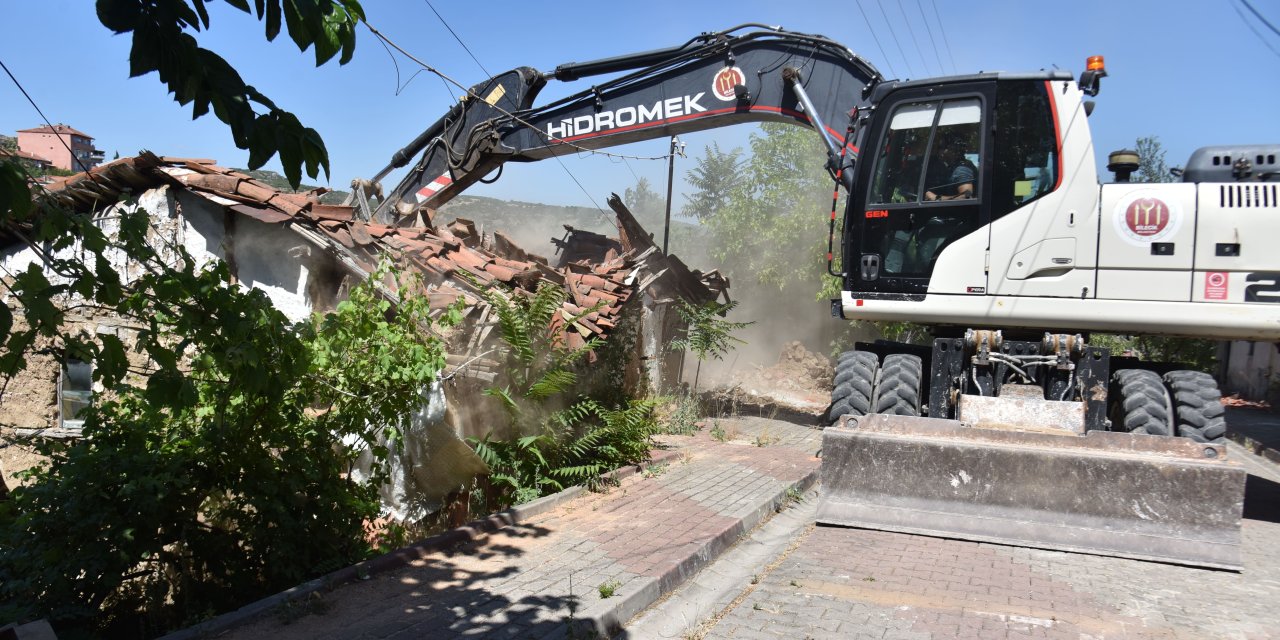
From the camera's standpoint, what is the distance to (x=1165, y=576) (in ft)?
19.1

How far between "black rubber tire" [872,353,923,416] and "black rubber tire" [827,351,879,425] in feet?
0.37

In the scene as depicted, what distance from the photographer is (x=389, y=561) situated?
18.1 feet

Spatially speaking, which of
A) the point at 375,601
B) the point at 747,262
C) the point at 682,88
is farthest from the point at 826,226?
the point at 375,601

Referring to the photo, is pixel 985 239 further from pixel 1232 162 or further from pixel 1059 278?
pixel 1232 162

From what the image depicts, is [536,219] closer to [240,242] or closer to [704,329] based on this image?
[704,329]

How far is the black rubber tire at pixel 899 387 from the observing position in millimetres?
7793

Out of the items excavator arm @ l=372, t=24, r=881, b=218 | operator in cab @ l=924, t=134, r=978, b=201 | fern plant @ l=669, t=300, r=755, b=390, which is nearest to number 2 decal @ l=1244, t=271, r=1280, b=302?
operator in cab @ l=924, t=134, r=978, b=201

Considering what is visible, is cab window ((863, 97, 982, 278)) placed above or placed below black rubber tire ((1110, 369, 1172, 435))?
above

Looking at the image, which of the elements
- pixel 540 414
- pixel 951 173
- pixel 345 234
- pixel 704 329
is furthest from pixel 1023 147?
pixel 345 234

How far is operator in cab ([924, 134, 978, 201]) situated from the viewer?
7621 mm

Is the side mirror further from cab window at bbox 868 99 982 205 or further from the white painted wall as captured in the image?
the white painted wall

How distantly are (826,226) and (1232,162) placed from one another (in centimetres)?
1408

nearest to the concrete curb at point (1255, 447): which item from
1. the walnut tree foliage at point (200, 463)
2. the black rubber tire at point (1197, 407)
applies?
the black rubber tire at point (1197, 407)

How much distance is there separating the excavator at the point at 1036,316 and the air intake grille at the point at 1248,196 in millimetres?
13
